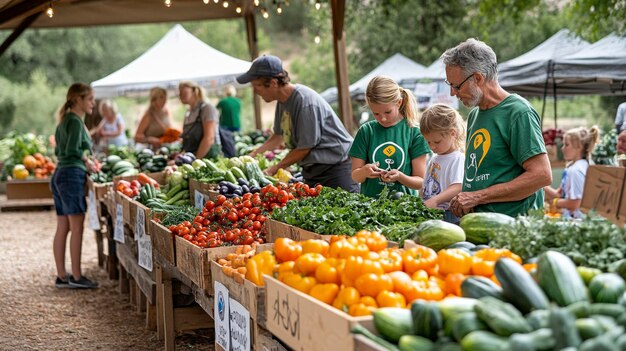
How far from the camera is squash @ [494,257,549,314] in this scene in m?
2.40

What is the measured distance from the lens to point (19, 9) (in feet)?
28.6

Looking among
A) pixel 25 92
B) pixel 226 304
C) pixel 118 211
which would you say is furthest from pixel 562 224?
pixel 25 92

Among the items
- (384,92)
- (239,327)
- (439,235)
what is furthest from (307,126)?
(439,235)

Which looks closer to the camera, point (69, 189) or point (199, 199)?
point (199, 199)

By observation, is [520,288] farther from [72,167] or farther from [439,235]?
[72,167]

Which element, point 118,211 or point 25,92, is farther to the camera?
point 25,92

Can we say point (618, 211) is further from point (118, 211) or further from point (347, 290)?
point (118, 211)

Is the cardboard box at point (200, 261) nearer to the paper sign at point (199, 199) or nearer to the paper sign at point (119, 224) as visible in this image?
the paper sign at point (199, 199)

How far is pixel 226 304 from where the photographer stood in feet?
13.2

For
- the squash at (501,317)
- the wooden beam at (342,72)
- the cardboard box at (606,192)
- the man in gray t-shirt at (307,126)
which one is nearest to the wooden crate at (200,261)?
the man in gray t-shirt at (307,126)

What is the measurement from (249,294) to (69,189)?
5.88m

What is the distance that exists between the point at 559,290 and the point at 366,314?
1.90ft

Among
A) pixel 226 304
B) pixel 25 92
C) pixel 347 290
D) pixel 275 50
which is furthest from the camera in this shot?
pixel 275 50

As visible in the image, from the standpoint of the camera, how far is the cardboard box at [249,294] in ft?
11.2
